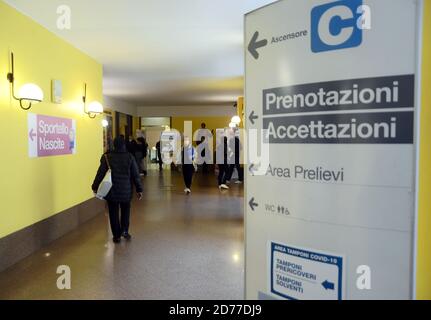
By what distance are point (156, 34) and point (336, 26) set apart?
457 cm

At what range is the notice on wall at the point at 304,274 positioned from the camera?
1578 mm

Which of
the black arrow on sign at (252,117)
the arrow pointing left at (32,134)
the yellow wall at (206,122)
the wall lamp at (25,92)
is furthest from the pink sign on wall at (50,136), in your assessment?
the yellow wall at (206,122)

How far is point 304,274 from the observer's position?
5.45 feet

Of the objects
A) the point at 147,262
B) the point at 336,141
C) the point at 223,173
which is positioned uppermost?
the point at 336,141

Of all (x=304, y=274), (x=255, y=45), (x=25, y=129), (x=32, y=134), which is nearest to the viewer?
(x=304, y=274)

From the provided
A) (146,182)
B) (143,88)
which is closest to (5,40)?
(143,88)

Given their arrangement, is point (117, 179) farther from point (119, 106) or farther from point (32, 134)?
point (119, 106)

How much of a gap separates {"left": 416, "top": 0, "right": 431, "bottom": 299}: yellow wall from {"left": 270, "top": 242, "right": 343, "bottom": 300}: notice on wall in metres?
0.29

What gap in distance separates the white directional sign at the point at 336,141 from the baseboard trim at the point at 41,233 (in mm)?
3592

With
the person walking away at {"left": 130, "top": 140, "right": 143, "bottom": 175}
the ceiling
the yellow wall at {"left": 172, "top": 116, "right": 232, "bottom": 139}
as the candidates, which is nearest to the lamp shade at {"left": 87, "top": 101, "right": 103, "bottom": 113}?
the ceiling

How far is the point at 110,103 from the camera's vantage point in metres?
13.6

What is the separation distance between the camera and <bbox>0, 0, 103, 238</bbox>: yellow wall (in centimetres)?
431

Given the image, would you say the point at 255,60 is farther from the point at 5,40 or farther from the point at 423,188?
the point at 5,40

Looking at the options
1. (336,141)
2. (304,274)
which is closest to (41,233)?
(304,274)
